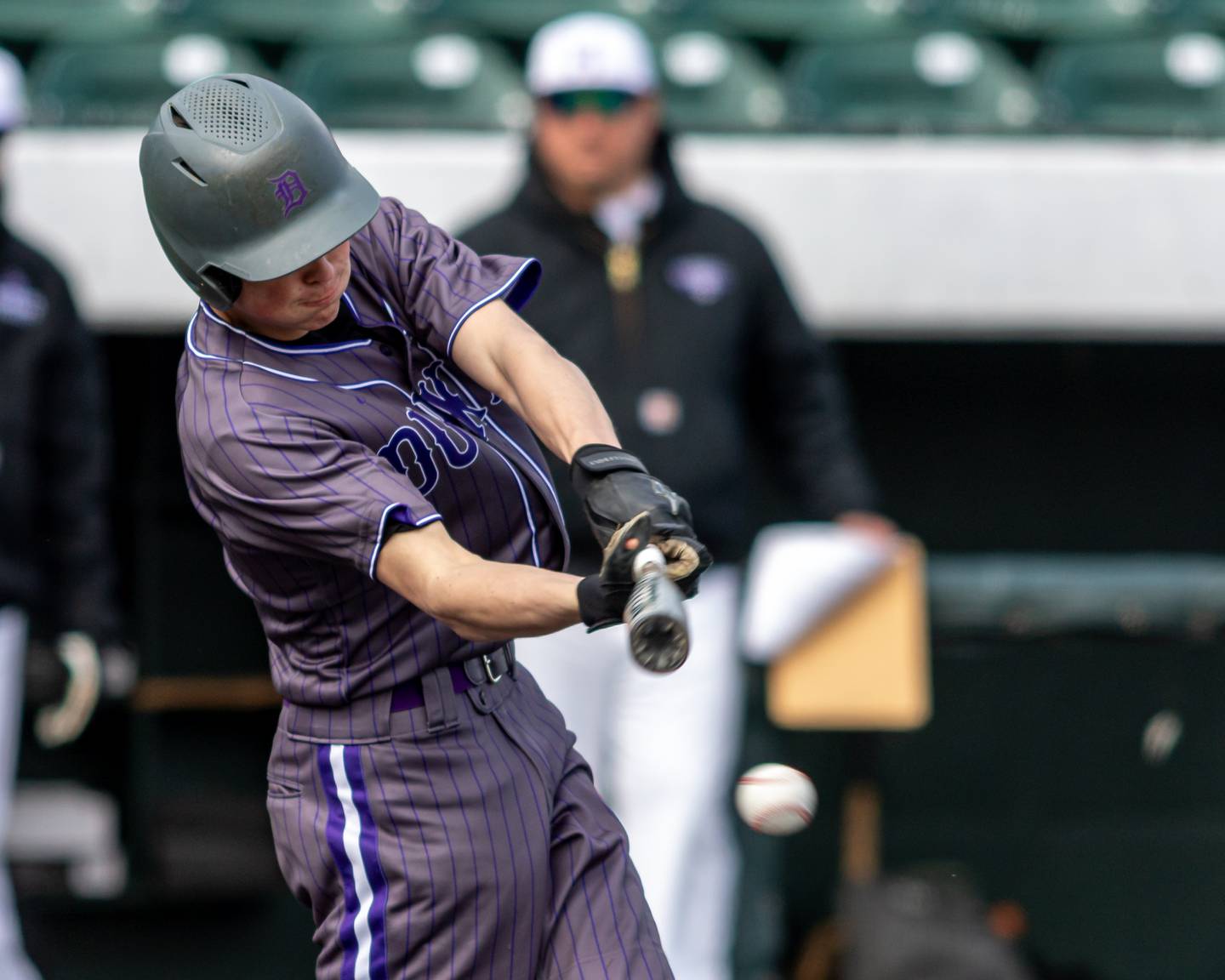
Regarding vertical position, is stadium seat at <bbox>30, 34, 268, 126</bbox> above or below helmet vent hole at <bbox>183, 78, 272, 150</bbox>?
above

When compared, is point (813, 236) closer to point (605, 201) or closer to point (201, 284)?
point (605, 201)

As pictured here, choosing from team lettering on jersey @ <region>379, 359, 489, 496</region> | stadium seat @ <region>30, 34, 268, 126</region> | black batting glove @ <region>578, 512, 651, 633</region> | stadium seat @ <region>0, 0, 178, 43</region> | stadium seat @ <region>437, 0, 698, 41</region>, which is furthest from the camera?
stadium seat @ <region>437, 0, 698, 41</region>

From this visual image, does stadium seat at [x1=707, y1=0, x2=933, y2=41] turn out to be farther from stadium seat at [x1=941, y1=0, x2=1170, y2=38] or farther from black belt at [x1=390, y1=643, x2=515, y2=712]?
black belt at [x1=390, y1=643, x2=515, y2=712]

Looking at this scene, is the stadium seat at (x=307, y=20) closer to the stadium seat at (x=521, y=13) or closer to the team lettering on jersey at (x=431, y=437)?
the stadium seat at (x=521, y=13)

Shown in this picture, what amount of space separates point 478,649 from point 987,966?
211 centimetres

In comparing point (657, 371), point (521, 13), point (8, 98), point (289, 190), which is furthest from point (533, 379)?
point (521, 13)

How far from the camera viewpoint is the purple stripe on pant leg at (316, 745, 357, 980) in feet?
7.38

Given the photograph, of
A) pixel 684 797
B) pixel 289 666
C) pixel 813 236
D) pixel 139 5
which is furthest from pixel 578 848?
pixel 139 5

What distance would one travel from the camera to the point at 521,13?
5.19 m

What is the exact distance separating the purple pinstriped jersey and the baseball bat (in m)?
0.37

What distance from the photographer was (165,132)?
208 centimetres

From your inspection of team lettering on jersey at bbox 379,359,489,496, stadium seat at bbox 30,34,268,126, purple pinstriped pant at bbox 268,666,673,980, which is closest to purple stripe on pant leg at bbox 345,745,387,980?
purple pinstriped pant at bbox 268,666,673,980

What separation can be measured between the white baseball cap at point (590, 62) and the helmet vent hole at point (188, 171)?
1610mm

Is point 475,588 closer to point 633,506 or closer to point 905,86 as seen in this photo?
point 633,506
